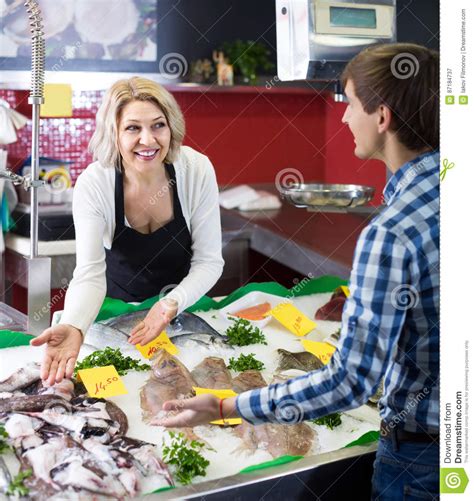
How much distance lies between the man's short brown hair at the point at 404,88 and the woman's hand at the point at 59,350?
2.90ft

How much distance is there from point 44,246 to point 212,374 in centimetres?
179

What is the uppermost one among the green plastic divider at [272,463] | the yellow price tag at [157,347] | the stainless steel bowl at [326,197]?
the stainless steel bowl at [326,197]

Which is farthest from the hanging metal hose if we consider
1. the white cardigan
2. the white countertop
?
the white countertop

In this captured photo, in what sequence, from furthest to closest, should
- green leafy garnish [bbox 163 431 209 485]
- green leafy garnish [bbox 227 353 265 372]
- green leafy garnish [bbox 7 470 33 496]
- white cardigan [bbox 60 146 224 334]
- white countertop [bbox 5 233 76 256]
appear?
white countertop [bbox 5 233 76 256] → white cardigan [bbox 60 146 224 334] → green leafy garnish [bbox 227 353 265 372] → green leafy garnish [bbox 163 431 209 485] → green leafy garnish [bbox 7 470 33 496]

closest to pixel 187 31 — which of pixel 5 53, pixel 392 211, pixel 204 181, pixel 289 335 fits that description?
pixel 5 53

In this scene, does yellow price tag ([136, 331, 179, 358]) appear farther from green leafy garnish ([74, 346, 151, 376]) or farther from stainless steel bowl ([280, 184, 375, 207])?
stainless steel bowl ([280, 184, 375, 207])

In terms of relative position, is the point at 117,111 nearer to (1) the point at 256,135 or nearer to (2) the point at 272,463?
(2) the point at 272,463

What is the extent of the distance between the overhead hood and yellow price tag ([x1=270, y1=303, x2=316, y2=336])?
664mm

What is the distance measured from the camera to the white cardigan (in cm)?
194

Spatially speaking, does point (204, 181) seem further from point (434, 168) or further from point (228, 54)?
point (228, 54)

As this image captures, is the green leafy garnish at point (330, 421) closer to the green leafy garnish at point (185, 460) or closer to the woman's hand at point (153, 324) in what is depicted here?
the green leafy garnish at point (185, 460)

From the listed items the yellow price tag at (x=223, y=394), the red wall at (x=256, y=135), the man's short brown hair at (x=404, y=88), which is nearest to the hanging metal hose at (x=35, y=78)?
the yellow price tag at (x=223, y=394)

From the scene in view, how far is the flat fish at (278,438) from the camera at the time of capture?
1.46 m

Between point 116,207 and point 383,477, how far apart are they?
107 centimetres
